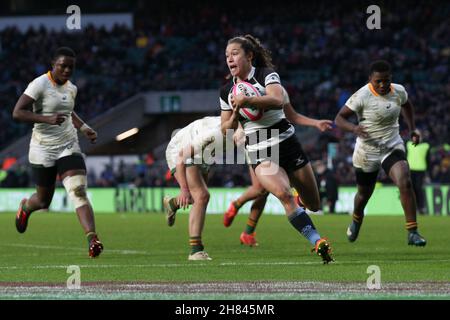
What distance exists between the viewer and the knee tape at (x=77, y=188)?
46.9 ft

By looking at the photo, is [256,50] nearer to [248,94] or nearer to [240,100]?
[248,94]

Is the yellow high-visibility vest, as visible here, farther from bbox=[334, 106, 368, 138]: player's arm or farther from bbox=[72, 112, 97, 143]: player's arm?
bbox=[72, 112, 97, 143]: player's arm

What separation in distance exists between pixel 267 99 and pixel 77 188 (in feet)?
11.8

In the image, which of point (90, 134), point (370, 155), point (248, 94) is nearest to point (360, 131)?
point (370, 155)

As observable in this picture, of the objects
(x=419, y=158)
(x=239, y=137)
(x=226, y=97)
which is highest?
(x=226, y=97)

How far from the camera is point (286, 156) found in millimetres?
12289

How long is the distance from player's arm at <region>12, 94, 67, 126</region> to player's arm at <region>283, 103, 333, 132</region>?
2879mm

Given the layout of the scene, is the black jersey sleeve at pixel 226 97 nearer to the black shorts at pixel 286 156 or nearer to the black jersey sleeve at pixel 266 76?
the black jersey sleeve at pixel 266 76

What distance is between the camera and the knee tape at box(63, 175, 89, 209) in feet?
46.9

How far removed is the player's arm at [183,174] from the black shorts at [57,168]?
57.9 inches

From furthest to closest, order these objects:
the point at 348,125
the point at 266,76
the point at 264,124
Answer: the point at 348,125 < the point at 264,124 < the point at 266,76

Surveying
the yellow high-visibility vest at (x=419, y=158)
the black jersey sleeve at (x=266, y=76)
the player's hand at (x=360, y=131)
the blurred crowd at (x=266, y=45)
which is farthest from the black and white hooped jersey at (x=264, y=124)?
the blurred crowd at (x=266, y=45)

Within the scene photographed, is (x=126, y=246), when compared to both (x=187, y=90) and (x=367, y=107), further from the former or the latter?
(x=187, y=90)

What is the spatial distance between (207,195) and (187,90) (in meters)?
33.7
